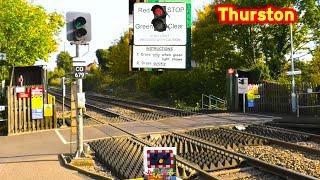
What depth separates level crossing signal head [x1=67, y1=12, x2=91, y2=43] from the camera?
12.6 meters

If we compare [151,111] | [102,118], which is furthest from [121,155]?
[151,111]

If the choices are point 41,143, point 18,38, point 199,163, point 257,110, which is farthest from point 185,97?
point 199,163

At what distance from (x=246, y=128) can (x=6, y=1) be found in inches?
712

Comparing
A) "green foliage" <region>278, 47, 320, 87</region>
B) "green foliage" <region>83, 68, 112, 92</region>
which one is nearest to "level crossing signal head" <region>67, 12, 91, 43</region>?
"green foliage" <region>278, 47, 320, 87</region>

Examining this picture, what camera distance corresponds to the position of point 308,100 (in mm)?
23859

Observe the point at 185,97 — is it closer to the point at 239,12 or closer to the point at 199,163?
the point at 239,12

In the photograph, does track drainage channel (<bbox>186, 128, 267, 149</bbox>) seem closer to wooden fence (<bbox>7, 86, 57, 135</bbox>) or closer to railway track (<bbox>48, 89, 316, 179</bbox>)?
railway track (<bbox>48, 89, 316, 179</bbox>)

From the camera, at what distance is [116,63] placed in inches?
2356

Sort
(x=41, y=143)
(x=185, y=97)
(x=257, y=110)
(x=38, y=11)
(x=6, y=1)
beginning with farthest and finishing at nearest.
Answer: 1. (x=185, y=97)
2. (x=38, y=11)
3. (x=6, y=1)
4. (x=257, y=110)
5. (x=41, y=143)

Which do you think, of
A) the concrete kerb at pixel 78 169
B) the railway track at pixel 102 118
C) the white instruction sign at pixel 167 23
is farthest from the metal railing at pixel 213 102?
the white instruction sign at pixel 167 23

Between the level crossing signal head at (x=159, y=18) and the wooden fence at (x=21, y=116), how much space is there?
1139 cm

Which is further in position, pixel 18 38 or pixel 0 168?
pixel 18 38

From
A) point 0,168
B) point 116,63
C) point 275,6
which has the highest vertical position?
point 275,6

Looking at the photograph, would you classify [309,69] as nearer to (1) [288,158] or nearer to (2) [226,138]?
(2) [226,138]
